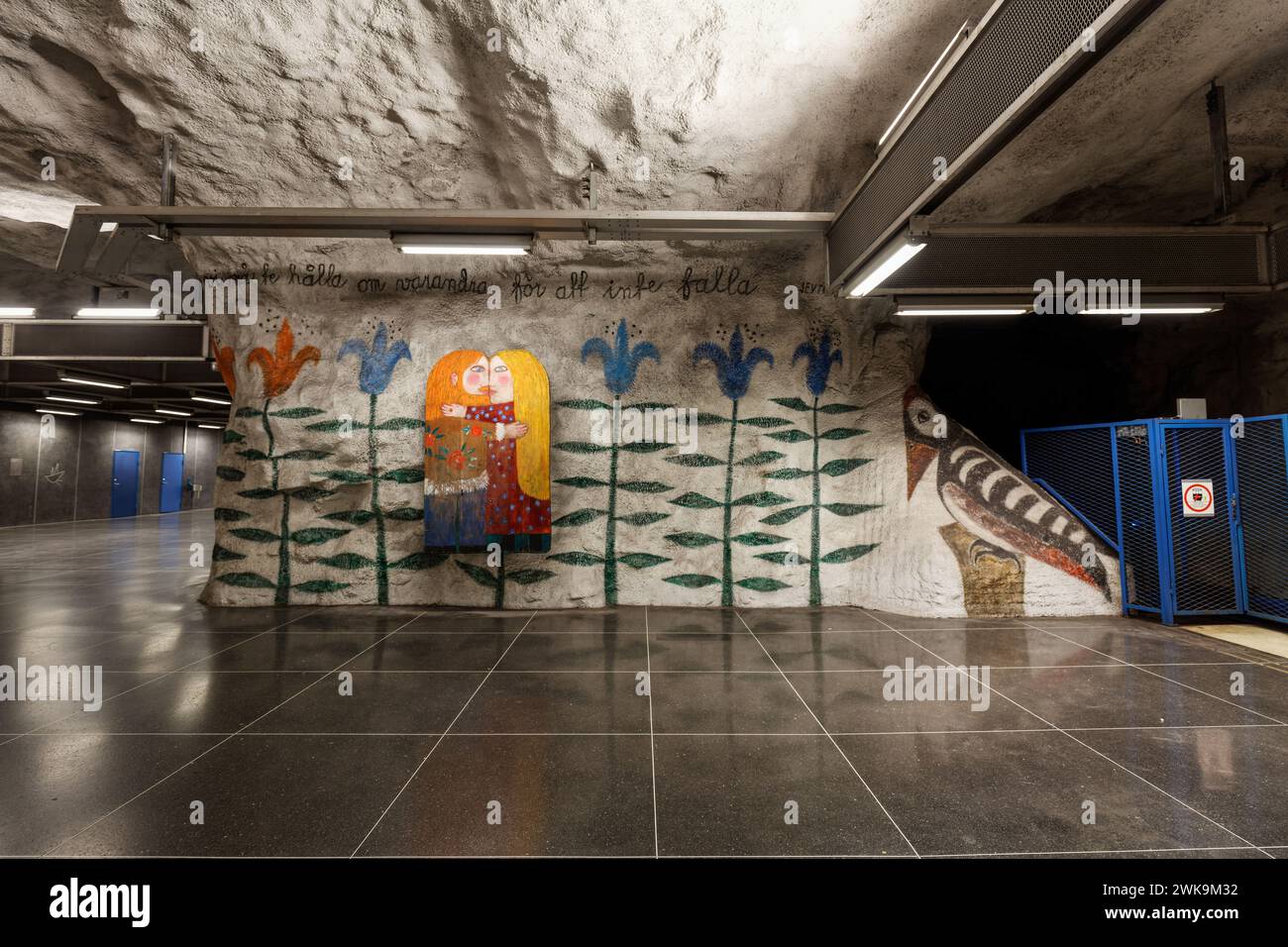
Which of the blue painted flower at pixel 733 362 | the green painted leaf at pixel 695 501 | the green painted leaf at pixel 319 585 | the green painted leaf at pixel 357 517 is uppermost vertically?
the blue painted flower at pixel 733 362

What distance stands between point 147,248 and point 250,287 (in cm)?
211

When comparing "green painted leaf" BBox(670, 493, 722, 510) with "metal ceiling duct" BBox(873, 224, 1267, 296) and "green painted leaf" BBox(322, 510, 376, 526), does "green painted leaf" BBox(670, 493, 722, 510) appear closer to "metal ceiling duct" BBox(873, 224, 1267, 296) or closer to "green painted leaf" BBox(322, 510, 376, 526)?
"metal ceiling duct" BBox(873, 224, 1267, 296)

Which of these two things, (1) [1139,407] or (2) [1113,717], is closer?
(2) [1113,717]

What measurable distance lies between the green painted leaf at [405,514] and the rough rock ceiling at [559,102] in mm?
3268

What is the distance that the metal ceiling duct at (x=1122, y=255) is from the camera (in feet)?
15.1

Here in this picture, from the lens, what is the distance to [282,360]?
22.2 feet

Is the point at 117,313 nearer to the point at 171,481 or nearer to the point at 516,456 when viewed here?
the point at 516,456

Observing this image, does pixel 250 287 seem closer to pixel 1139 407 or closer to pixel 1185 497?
pixel 1185 497

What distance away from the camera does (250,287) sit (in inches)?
265

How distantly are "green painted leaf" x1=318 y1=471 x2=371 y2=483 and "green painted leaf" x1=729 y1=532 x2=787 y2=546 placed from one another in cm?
437

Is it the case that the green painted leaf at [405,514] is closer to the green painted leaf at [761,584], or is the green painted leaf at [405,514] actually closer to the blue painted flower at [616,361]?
the blue painted flower at [616,361]

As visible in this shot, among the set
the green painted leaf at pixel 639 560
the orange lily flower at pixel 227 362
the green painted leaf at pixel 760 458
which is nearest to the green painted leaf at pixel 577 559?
the green painted leaf at pixel 639 560

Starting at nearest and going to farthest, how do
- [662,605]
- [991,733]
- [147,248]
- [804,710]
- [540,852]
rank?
[540,852], [991,733], [804,710], [662,605], [147,248]

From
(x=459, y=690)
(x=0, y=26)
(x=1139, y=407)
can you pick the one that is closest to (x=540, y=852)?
(x=459, y=690)
